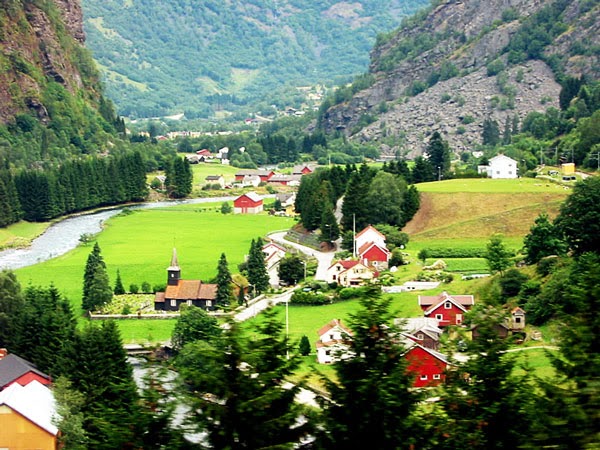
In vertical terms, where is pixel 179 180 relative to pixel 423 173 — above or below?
below

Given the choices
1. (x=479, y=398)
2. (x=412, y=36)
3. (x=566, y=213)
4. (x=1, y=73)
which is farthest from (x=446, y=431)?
A: (x=412, y=36)

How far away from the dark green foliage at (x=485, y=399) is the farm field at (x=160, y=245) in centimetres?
3980

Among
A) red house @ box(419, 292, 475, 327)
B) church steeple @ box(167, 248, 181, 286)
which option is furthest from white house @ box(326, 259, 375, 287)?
red house @ box(419, 292, 475, 327)

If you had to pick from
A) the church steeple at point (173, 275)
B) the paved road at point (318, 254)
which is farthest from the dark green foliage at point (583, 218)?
the church steeple at point (173, 275)

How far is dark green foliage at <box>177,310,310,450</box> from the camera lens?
13305mm

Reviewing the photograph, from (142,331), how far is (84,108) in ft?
331

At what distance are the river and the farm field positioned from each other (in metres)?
1.36

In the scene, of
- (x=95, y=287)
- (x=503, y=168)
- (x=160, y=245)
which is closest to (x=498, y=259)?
(x=95, y=287)

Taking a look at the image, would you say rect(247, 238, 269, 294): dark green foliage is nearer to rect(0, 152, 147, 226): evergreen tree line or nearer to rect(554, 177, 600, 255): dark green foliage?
rect(554, 177, 600, 255): dark green foliage

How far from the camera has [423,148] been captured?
141 m

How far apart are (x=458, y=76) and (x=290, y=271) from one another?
345 feet

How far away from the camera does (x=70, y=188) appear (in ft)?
328

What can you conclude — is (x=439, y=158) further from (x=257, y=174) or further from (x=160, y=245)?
(x=257, y=174)

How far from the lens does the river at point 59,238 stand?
230 ft
